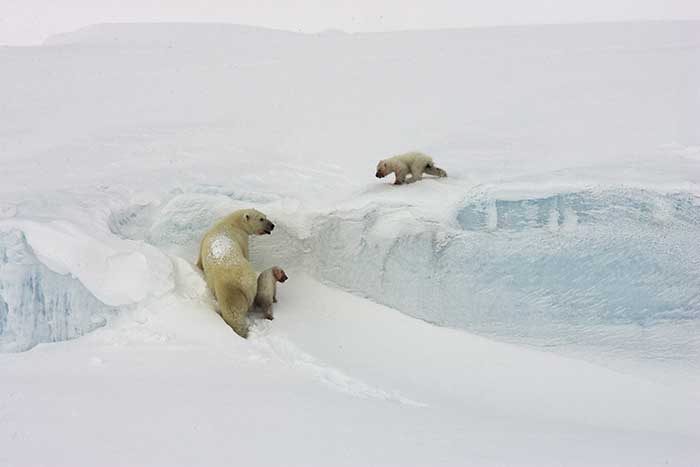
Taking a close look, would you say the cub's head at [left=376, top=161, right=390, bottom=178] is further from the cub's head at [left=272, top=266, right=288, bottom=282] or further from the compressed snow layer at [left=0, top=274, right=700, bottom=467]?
the cub's head at [left=272, top=266, right=288, bottom=282]

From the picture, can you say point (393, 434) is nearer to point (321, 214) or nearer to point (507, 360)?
point (507, 360)

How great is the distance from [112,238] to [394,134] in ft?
10.5

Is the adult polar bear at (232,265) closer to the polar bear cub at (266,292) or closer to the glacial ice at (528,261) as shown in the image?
the polar bear cub at (266,292)

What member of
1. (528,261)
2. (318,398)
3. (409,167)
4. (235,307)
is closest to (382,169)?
(409,167)

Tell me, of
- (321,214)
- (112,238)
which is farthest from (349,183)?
(112,238)

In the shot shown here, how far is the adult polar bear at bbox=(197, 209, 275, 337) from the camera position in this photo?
4801mm

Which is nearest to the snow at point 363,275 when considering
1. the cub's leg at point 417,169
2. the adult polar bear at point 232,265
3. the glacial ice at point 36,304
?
the glacial ice at point 36,304

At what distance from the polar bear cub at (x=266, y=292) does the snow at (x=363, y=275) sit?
10 cm

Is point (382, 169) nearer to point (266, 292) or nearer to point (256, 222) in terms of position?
point (256, 222)

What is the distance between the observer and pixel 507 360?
4828 millimetres

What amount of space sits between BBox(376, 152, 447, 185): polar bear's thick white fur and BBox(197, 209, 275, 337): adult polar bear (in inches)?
47.5

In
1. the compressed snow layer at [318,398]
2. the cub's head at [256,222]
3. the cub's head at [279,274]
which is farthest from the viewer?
the cub's head at [256,222]

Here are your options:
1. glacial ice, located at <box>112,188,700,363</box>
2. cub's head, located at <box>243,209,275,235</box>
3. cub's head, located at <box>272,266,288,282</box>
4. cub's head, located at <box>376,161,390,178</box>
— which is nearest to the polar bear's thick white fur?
cub's head, located at <box>376,161,390,178</box>

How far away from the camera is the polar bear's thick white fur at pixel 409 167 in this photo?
6098mm
